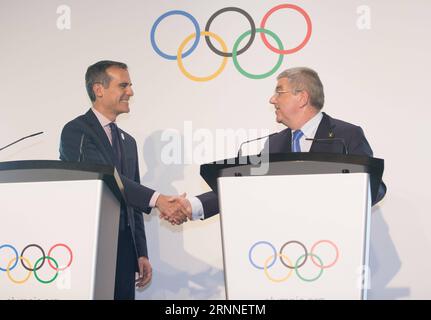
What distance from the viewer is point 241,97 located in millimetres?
4426

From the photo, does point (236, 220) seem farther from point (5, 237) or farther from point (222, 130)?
point (222, 130)

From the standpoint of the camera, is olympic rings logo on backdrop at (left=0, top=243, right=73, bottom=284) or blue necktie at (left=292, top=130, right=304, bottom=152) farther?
blue necktie at (left=292, top=130, right=304, bottom=152)

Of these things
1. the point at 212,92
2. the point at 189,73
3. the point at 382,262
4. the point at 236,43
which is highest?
the point at 236,43

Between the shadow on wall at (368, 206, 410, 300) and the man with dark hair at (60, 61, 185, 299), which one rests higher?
the man with dark hair at (60, 61, 185, 299)

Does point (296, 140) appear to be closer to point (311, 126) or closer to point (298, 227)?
point (311, 126)

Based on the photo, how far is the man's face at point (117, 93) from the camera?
4.41 meters

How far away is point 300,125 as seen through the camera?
167 inches

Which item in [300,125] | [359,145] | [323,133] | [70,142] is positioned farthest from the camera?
[70,142]

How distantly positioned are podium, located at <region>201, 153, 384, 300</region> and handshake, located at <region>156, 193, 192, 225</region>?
117cm

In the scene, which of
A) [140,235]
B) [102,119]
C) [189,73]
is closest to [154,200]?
[140,235]

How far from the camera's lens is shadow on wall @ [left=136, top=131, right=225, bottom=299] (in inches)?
167

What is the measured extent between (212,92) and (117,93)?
55cm

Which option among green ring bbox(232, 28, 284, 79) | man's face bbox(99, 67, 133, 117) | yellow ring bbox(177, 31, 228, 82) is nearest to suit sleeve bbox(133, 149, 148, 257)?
man's face bbox(99, 67, 133, 117)

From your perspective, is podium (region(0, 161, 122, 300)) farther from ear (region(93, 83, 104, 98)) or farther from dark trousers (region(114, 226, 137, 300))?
ear (region(93, 83, 104, 98))
